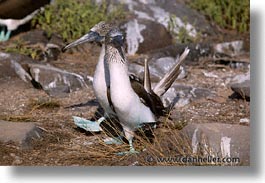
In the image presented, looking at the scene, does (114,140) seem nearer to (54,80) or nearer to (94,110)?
(94,110)

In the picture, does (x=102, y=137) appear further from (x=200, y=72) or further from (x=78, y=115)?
(x=200, y=72)

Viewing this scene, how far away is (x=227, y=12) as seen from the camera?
18.3 feet

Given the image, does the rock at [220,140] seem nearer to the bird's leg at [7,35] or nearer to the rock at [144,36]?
the rock at [144,36]

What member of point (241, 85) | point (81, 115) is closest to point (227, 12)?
point (241, 85)

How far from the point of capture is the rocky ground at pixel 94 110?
3.73 metres

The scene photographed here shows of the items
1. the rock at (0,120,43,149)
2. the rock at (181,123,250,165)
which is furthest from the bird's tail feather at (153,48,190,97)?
the rock at (0,120,43,149)

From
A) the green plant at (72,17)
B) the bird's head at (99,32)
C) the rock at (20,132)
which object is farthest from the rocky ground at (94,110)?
the bird's head at (99,32)

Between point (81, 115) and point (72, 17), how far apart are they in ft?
4.12

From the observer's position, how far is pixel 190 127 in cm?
382

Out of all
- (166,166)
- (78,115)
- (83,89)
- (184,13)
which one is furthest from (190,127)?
(184,13)

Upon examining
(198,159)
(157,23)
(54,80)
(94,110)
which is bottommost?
(198,159)

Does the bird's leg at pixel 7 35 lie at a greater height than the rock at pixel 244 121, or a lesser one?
greater

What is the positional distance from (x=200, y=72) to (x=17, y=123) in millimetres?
1403

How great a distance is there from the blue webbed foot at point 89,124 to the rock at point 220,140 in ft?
1.29
